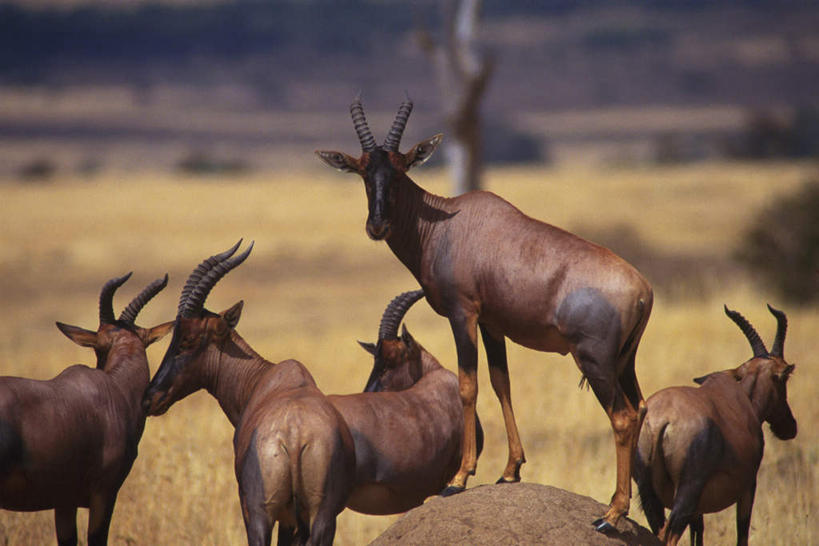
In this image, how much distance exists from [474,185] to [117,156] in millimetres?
80919

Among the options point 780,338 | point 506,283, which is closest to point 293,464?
point 506,283

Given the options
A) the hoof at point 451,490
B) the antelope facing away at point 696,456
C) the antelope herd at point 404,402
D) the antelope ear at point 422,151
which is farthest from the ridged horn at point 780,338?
the antelope ear at point 422,151

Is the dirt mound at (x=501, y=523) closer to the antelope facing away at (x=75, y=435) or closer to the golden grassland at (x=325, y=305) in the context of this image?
the antelope facing away at (x=75, y=435)

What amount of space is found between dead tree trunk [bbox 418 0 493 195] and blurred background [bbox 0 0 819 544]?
0.07 meters

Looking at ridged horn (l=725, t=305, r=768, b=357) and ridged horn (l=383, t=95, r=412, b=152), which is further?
ridged horn (l=725, t=305, r=768, b=357)

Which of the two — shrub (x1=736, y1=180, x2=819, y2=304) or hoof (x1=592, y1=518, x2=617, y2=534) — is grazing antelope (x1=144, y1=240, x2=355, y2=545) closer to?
hoof (x1=592, y1=518, x2=617, y2=534)

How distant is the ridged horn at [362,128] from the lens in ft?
26.2

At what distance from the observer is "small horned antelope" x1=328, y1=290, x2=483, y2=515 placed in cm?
800

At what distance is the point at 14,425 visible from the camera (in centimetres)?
793

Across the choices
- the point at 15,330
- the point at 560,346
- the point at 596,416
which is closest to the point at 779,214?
the point at 596,416

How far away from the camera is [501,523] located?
789cm

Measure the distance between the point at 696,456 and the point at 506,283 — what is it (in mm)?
2068

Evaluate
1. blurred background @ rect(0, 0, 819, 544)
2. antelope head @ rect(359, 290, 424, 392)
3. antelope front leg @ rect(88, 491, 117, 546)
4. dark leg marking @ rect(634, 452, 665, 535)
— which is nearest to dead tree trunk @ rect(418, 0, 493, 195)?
blurred background @ rect(0, 0, 819, 544)

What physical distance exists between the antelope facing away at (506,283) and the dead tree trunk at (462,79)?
829 inches
